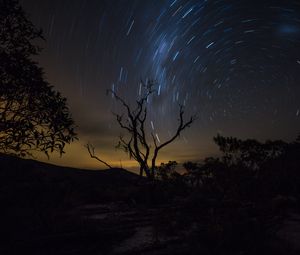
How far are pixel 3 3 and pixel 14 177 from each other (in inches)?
298

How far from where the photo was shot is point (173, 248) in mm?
8930

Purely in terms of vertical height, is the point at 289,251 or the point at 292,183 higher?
the point at 292,183

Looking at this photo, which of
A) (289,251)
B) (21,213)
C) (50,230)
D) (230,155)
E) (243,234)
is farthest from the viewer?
(230,155)

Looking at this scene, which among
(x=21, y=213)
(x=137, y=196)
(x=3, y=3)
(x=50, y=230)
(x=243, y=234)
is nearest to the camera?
(x=243, y=234)

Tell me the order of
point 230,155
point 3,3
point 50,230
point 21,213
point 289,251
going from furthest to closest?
point 230,155, point 21,213, point 50,230, point 3,3, point 289,251

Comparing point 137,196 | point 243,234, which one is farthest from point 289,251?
point 137,196

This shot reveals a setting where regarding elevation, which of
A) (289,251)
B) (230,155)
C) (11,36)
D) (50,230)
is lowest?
(289,251)

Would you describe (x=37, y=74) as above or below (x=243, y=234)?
above

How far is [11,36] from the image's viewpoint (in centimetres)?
1174

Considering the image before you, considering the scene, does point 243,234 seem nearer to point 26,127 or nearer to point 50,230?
point 50,230

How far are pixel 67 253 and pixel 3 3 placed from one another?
861 centimetres

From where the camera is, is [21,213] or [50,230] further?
[21,213]

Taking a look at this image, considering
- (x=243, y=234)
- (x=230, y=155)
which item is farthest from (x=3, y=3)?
(x=230, y=155)

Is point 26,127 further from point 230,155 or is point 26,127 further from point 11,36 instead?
point 230,155
